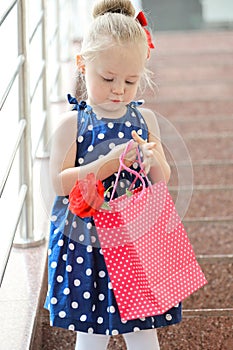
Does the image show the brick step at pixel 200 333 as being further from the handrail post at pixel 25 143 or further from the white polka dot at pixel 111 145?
the white polka dot at pixel 111 145

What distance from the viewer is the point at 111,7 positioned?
1715mm

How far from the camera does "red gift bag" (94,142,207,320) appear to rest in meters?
1.65

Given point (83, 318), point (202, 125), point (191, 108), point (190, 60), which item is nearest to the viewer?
point (83, 318)

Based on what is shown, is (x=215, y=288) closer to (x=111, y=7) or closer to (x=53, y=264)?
(x=53, y=264)

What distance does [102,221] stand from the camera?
1.66m

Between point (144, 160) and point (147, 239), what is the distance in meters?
0.16

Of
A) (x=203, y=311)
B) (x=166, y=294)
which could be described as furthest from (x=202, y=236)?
(x=166, y=294)

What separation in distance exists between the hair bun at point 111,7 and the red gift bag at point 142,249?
369 mm

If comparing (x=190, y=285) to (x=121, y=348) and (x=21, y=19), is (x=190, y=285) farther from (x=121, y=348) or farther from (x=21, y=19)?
(x=21, y=19)

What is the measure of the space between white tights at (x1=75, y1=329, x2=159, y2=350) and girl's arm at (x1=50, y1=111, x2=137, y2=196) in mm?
340

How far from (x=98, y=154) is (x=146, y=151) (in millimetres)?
118

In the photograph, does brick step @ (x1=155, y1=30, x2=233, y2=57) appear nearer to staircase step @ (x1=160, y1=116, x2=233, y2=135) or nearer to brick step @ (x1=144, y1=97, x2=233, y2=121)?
brick step @ (x1=144, y1=97, x2=233, y2=121)

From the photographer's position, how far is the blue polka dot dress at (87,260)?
1682mm

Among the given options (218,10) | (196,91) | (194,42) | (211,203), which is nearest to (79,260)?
(211,203)
